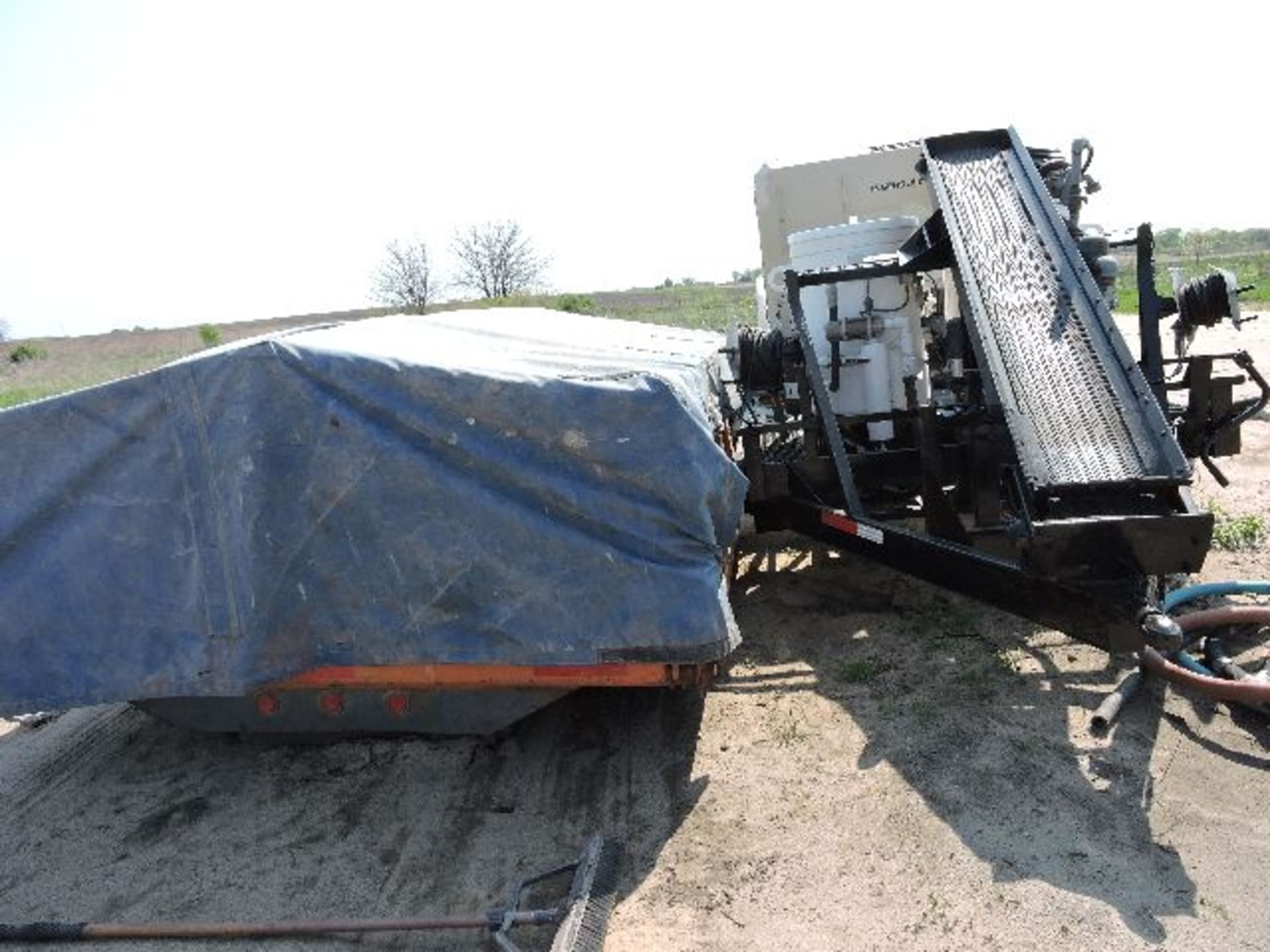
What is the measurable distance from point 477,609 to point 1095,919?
2.37 metres

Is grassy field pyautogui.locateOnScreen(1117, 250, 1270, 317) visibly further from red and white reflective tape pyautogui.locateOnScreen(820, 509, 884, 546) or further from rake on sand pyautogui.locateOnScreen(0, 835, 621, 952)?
rake on sand pyautogui.locateOnScreen(0, 835, 621, 952)

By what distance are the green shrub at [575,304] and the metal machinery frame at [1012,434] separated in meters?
29.2

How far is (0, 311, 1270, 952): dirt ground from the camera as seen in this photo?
10.8 feet

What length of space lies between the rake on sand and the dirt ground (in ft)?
0.28

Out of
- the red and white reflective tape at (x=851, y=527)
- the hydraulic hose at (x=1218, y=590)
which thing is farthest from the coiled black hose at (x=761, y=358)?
the hydraulic hose at (x=1218, y=590)

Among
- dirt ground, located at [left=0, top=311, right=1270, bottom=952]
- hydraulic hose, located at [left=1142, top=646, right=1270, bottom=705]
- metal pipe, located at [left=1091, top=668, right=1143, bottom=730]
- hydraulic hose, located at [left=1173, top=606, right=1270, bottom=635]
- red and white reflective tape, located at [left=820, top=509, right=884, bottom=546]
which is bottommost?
dirt ground, located at [left=0, top=311, right=1270, bottom=952]

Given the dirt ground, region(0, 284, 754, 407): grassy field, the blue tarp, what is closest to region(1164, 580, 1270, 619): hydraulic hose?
the dirt ground

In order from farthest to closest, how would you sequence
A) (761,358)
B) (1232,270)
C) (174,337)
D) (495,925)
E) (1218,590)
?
1. (174,337)
2. (1232,270)
3. (761,358)
4. (1218,590)
5. (495,925)

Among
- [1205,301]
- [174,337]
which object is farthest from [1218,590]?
[174,337]

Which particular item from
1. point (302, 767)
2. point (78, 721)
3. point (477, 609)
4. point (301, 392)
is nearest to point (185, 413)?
point (301, 392)

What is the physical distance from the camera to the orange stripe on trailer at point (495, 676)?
4.02 metres

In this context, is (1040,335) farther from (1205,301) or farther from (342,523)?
(342,523)

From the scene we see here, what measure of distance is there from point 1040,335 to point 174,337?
5236 cm

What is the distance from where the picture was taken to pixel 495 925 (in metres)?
3.25
